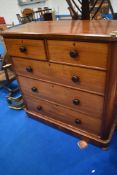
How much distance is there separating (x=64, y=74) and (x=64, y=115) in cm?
46

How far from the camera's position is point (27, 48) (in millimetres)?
1281

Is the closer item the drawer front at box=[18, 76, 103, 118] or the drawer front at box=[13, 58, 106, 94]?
the drawer front at box=[13, 58, 106, 94]

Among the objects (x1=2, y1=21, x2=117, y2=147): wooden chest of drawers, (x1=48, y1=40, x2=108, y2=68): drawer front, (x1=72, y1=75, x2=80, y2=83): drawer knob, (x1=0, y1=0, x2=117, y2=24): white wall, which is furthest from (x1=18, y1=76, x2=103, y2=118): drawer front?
(x1=0, y1=0, x2=117, y2=24): white wall

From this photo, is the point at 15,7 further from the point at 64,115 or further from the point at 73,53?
the point at 73,53

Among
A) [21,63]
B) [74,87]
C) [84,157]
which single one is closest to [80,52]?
[74,87]

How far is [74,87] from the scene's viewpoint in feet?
4.04

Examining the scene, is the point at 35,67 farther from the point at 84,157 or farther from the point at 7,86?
the point at 7,86

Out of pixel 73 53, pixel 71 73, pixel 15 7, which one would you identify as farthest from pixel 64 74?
pixel 15 7

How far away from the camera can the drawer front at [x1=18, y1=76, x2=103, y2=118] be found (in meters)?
1.21

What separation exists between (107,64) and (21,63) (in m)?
0.80

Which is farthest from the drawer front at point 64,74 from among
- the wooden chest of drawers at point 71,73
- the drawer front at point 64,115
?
the drawer front at point 64,115

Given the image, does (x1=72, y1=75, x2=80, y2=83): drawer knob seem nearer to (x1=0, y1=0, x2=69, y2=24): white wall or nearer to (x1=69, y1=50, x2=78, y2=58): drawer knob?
(x1=69, y1=50, x2=78, y2=58): drawer knob

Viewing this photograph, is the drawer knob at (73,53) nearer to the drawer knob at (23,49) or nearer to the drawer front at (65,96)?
the drawer front at (65,96)

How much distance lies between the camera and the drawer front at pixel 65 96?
1.21 m
